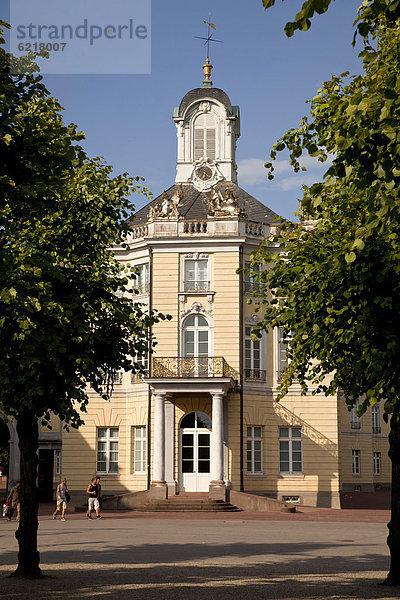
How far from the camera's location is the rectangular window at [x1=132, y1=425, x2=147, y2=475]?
38.8 metres

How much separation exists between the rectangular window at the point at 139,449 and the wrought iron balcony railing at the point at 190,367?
303 cm

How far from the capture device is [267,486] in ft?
126

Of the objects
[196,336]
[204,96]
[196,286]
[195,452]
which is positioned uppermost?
[204,96]

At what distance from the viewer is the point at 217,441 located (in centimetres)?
3647

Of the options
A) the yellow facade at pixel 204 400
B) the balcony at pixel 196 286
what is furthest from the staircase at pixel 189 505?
the balcony at pixel 196 286

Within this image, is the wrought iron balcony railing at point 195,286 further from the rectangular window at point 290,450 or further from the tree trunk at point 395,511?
the tree trunk at point 395,511

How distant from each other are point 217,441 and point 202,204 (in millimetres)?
11799

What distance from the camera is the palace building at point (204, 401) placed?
3769 cm

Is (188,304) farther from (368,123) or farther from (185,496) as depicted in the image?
(368,123)

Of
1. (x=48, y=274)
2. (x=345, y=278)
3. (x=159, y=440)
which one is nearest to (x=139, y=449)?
(x=159, y=440)

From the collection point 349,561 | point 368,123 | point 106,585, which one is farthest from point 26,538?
point 368,123

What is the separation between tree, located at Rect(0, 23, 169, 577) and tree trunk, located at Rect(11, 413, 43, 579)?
0.06 ft

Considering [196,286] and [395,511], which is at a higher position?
[196,286]

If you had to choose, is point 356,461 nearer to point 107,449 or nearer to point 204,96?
point 107,449
